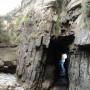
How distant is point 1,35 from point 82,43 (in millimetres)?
10327

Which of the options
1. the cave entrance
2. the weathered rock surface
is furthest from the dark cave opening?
the cave entrance

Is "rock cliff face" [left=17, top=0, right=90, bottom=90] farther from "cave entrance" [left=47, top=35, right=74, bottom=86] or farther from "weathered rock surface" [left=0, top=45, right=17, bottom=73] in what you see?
"weathered rock surface" [left=0, top=45, right=17, bottom=73]

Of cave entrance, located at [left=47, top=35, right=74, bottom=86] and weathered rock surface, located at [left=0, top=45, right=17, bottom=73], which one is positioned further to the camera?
weathered rock surface, located at [left=0, top=45, right=17, bottom=73]

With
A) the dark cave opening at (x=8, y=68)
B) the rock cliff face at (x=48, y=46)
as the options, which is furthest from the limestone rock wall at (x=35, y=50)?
the dark cave opening at (x=8, y=68)

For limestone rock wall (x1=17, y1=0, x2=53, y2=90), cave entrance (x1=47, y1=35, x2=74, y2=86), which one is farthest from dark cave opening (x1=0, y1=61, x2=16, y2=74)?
cave entrance (x1=47, y1=35, x2=74, y2=86)

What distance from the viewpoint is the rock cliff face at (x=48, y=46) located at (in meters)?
14.9

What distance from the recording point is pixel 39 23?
1902 cm

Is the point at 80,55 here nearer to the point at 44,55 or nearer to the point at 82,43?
the point at 82,43

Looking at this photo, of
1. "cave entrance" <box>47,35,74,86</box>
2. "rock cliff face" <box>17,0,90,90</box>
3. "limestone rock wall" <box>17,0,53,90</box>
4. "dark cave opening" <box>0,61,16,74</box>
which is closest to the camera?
"rock cliff face" <box>17,0,90,90</box>

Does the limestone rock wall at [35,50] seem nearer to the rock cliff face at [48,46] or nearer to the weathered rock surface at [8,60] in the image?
the rock cliff face at [48,46]

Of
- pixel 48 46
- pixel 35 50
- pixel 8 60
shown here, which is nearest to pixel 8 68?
pixel 8 60

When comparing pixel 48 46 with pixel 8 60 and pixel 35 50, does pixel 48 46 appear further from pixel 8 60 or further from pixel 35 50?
pixel 8 60

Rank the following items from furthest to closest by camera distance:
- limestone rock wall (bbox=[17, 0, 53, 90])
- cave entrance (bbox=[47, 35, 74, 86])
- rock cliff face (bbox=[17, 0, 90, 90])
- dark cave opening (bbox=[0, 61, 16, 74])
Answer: dark cave opening (bbox=[0, 61, 16, 74]) → cave entrance (bbox=[47, 35, 74, 86]) → limestone rock wall (bbox=[17, 0, 53, 90]) → rock cliff face (bbox=[17, 0, 90, 90])

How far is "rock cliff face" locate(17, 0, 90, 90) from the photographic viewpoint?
14.9m
